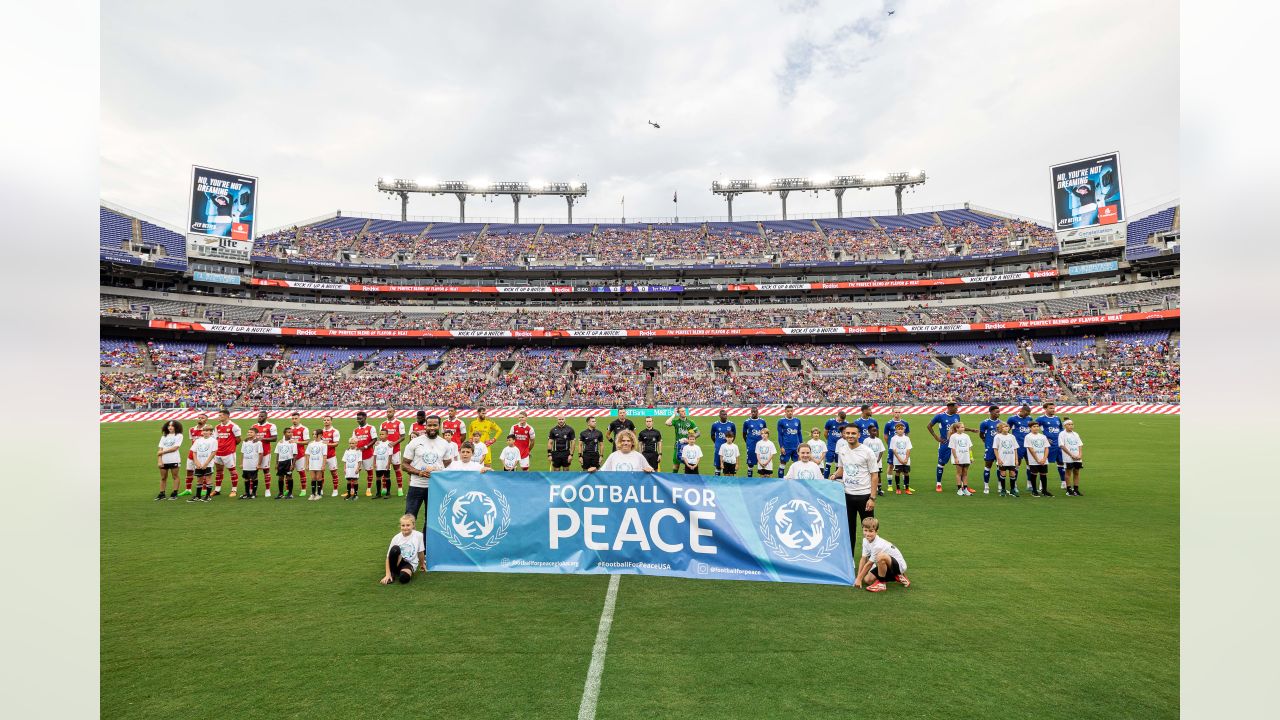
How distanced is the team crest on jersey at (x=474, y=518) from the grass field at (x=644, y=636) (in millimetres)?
507

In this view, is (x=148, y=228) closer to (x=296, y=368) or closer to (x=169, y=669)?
(x=296, y=368)

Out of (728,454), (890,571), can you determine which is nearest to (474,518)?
(890,571)

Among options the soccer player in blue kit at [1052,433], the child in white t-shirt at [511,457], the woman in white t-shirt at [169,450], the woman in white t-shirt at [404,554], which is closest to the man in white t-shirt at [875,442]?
the soccer player in blue kit at [1052,433]

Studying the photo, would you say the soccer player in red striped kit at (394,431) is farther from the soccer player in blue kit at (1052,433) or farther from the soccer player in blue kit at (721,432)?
the soccer player in blue kit at (1052,433)

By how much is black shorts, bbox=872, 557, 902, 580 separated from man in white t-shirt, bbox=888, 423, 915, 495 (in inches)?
231

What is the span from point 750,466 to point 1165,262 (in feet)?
183

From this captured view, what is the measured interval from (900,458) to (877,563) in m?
6.23

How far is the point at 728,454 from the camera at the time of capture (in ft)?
41.8

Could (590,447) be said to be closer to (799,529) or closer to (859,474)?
(799,529)

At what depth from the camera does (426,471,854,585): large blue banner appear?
751 cm

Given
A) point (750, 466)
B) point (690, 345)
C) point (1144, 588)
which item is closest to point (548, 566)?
point (750, 466)

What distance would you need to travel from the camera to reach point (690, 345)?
53469mm

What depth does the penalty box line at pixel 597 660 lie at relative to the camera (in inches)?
185
